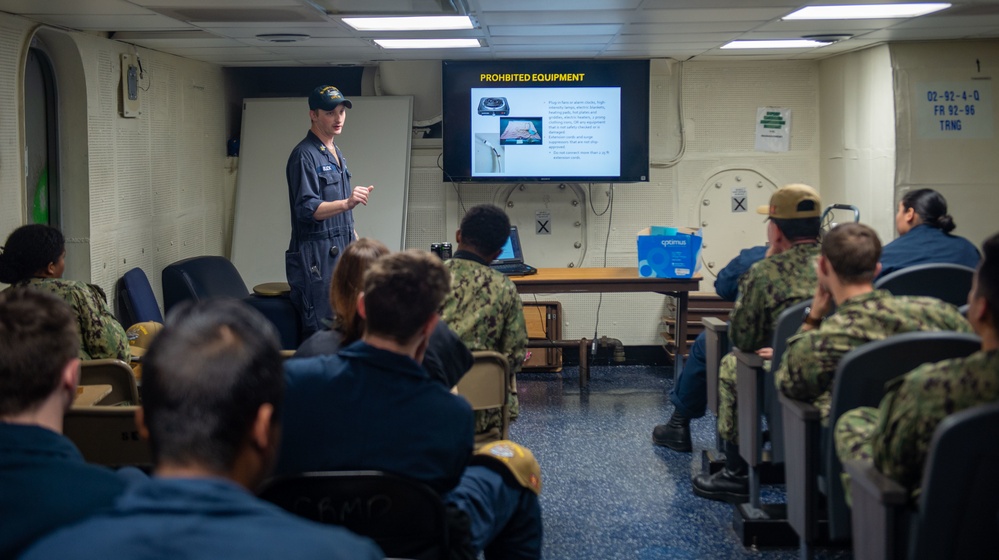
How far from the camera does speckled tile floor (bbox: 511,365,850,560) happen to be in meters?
3.45

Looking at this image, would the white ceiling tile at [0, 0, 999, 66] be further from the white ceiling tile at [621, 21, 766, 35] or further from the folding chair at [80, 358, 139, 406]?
the folding chair at [80, 358, 139, 406]

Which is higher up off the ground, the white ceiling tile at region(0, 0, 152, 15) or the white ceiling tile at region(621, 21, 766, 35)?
the white ceiling tile at region(621, 21, 766, 35)

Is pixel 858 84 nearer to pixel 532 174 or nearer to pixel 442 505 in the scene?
pixel 532 174

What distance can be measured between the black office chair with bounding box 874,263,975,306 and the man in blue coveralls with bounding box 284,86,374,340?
251 cm

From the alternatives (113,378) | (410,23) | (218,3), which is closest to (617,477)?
(113,378)

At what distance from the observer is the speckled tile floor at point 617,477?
3.45 meters

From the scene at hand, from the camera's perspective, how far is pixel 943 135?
5.66 m

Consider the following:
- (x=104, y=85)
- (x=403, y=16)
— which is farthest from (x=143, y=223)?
(x=403, y=16)

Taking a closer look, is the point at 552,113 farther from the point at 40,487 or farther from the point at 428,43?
the point at 40,487

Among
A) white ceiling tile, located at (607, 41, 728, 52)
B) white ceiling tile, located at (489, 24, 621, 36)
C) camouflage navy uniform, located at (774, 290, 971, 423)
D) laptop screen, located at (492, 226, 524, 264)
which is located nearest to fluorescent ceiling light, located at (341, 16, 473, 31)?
white ceiling tile, located at (489, 24, 621, 36)

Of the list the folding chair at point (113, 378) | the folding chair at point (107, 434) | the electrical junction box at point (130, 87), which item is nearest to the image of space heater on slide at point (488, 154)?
the electrical junction box at point (130, 87)

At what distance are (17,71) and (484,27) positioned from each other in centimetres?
214

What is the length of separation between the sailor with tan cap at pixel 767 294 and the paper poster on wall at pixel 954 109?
2289mm

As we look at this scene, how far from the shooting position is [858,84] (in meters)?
6.07
